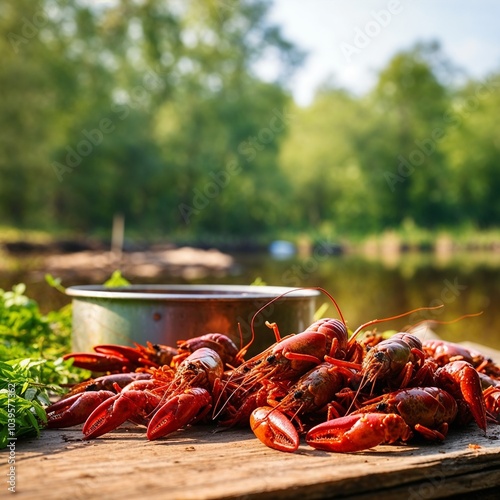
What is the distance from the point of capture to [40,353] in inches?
203

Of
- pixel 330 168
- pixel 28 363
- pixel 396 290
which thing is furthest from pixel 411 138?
pixel 28 363

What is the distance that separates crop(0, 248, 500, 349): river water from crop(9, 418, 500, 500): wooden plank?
9.00m

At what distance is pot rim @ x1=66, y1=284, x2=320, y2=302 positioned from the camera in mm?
4621

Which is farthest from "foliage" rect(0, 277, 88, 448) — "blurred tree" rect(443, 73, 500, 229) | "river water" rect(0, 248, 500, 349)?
"blurred tree" rect(443, 73, 500, 229)

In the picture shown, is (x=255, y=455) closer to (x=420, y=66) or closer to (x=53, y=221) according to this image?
(x=53, y=221)

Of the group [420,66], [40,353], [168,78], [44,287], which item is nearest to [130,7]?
[168,78]

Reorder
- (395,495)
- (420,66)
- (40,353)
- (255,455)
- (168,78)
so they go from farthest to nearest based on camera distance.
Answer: (420,66) → (168,78) → (40,353) → (255,455) → (395,495)

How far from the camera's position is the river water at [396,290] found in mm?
14430

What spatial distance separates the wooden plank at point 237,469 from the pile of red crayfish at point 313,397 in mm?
90

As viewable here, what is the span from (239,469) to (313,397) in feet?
2.22

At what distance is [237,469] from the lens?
2.80 metres

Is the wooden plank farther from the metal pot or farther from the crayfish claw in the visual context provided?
the metal pot

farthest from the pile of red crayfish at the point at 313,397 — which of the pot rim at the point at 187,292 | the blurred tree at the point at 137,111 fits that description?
the blurred tree at the point at 137,111

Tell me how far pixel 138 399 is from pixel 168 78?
4884 centimetres
